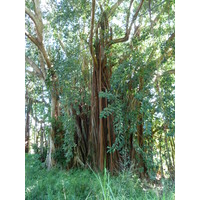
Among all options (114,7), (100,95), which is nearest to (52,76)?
(100,95)

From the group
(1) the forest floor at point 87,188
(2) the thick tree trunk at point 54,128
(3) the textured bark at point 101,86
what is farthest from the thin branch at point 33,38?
(1) the forest floor at point 87,188

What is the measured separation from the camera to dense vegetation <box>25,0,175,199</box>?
1.87 meters

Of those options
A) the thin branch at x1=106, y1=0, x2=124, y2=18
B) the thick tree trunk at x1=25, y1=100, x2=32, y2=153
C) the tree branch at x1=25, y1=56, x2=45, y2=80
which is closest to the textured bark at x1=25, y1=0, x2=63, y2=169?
the tree branch at x1=25, y1=56, x2=45, y2=80

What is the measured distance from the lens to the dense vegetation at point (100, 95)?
187 centimetres

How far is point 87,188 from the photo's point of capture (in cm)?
167

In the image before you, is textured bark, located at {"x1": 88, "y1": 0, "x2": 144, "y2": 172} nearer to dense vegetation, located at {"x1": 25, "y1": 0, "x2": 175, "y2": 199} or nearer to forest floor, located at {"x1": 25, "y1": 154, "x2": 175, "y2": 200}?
dense vegetation, located at {"x1": 25, "y1": 0, "x2": 175, "y2": 199}

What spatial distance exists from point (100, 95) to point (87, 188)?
866 mm

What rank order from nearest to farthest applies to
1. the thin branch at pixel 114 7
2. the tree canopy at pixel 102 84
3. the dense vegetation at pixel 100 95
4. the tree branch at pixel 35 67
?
the dense vegetation at pixel 100 95 < the tree canopy at pixel 102 84 < the thin branch at pixel 114 7 < the tree branch at pixel 35 67

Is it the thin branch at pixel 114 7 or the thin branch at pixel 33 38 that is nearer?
the thin branch at pixel 114 7

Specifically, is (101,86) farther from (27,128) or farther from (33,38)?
(33,38)

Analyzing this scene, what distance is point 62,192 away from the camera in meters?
1.71

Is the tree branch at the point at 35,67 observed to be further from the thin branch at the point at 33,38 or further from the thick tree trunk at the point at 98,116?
the thick tree trunk at the point at 98,116
